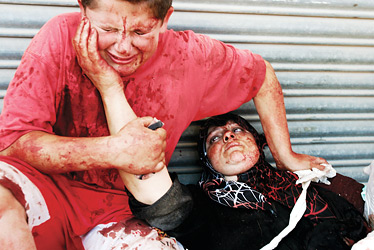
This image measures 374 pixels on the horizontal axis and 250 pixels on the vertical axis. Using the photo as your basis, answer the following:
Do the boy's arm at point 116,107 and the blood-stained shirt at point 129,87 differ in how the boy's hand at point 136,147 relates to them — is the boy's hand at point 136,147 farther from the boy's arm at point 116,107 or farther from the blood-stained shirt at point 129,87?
the blood-stained shirt at point 129,87

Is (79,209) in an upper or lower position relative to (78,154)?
lower

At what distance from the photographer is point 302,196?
2.12m

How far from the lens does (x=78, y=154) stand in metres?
1.59

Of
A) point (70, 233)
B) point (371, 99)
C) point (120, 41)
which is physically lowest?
point (70, 233)

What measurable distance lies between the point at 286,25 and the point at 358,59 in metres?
0.74

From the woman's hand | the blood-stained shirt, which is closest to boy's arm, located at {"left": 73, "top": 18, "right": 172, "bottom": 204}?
the woman's hand

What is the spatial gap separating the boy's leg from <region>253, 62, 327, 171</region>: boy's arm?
5.47 ft

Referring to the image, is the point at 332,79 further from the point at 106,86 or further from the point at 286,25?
the point at 106,86

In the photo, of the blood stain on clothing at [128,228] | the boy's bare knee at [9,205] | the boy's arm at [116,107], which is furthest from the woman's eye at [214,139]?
the boy's bare knee at [9,205]

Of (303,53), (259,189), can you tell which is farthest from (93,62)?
(303,53)

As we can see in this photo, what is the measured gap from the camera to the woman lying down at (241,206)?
1.81 m

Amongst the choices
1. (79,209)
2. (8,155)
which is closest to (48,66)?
(8,155)

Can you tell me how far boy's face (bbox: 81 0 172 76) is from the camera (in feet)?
5.04

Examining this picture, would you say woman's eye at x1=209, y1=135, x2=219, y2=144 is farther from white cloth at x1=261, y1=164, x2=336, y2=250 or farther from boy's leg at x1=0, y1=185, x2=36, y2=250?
boy's leg at x1=0, y1=185, x2=36, y2=250
